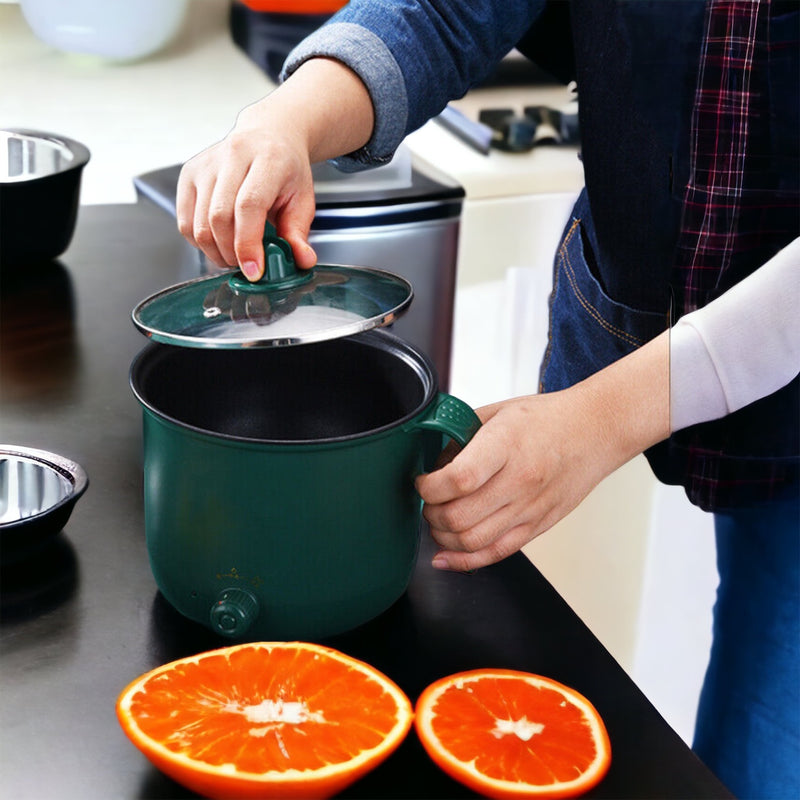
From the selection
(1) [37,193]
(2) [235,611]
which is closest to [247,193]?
(2) [235,611]

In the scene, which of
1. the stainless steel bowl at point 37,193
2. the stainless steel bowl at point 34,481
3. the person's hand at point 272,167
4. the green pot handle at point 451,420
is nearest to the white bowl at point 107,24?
the stainless steel bowl at point 37,193

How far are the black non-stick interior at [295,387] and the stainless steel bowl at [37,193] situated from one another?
1.64 ft

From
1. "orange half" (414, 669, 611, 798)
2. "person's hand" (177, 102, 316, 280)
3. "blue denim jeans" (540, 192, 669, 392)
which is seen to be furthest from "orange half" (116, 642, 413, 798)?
"blue denim jeans" (540, 192, 669, 392)

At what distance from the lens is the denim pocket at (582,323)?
2.89ft

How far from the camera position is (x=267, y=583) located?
619 mm

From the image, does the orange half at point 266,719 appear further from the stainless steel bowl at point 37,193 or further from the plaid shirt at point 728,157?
the stainless steel bowl at point 37,193

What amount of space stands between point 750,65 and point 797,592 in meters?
0.48

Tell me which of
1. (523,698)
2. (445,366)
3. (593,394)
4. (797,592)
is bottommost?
(445,366)

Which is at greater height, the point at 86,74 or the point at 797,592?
the point at 86,74

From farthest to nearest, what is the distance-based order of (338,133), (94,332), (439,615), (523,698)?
1. (94,332)
2. (338,133)
3. (439,615)
4. (523,698)

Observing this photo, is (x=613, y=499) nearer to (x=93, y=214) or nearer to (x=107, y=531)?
(x=93, y=214)

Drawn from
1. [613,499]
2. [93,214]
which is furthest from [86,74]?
[613,499]

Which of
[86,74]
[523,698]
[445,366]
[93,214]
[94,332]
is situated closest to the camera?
[523,698]

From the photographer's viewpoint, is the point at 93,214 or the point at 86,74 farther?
the point at 93,214
